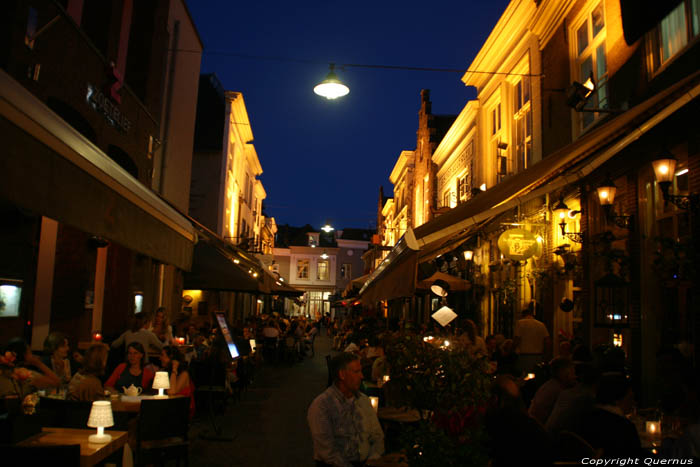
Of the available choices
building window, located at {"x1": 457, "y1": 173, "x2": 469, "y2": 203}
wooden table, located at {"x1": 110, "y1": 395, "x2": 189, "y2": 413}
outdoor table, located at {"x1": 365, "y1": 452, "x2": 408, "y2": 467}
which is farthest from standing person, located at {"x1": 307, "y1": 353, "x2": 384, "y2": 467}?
building window, located at {"x1": 457, "y1": 173, "x2": 469, "y2": 203}

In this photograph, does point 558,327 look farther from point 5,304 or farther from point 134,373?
point 5,304

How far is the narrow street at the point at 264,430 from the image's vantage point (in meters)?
7.57

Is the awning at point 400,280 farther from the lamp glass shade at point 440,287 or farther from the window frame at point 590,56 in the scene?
the lamp glass shade at point 440,287

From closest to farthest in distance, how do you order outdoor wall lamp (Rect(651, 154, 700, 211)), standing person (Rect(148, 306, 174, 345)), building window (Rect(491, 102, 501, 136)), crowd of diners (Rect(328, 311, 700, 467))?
crowd of diners (Rect(328, 311, 700, 467)), outdoor wall lamp (Rect(651, 154, 700, 211)), standing person (Rect(148, 306, 174, 345)), building window (Rect(491, 102, 501, 136))

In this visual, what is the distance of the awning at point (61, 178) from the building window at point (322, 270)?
2335 inches

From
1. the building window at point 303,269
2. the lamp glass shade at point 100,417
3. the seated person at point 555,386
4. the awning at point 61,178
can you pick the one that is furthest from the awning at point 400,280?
the building window at point 303,269

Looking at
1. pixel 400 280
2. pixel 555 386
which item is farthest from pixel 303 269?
pixel 555 386

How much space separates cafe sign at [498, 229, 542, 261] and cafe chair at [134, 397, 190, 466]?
625cm

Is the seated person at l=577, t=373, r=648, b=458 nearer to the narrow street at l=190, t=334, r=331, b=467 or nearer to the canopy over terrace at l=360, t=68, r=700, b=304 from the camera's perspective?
the canopy over terrace at l=360, t=68, r=700, b=304

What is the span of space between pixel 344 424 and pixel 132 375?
4.10 meters

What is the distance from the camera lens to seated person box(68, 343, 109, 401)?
6207mm

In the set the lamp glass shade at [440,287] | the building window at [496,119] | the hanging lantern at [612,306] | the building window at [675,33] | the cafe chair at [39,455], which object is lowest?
the cafe chair at [39,455]

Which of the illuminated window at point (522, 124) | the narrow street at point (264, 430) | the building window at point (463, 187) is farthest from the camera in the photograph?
the building window at point (463, 187)

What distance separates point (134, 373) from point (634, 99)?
8283 millimetres
